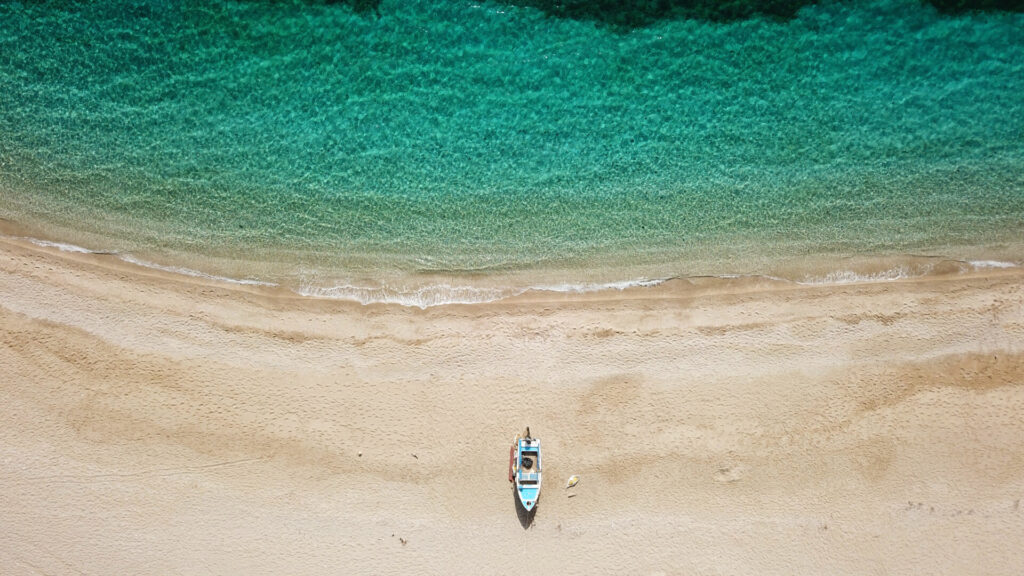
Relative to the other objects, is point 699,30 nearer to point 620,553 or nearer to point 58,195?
point 620,553

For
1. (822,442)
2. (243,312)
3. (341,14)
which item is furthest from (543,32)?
(822,442)

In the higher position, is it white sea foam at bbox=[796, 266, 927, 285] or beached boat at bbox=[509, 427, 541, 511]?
white sea foam at bbox=[796, 266, 927, 285]

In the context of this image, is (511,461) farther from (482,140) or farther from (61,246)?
(61,246)

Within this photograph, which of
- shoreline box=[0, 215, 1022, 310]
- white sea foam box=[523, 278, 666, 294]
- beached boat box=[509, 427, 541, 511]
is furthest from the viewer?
white sea foam box=[523, 278, 666, 294]

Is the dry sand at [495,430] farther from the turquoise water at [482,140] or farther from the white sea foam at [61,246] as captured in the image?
the turquoise water at [482,140]

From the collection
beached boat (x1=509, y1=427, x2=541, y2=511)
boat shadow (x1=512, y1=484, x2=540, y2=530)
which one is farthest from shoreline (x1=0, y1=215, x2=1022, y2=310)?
boat shadow (x1=512, y1=484, x2=540, y2=530)

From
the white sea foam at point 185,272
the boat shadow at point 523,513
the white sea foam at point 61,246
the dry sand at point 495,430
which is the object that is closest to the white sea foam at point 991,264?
the dry sand at point 495,430

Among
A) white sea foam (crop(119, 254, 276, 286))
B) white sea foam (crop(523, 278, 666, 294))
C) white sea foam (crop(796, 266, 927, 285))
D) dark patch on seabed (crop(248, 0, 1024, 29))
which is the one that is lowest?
white sea foam (crop(796, 266, 927, 285))

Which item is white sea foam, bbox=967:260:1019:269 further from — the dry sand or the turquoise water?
the turquoise water

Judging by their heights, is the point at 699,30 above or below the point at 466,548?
above
